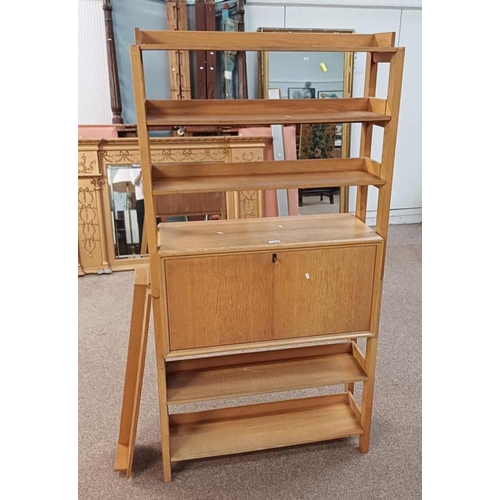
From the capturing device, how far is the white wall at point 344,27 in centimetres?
394

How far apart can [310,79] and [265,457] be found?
3.39 meters

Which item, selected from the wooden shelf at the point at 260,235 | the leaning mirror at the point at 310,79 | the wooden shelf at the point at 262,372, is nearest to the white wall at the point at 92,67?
the leaning mirror at the point at 310,79

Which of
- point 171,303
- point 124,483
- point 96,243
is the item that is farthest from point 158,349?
point 96,243

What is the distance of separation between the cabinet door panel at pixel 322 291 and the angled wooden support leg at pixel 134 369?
54 centimetres

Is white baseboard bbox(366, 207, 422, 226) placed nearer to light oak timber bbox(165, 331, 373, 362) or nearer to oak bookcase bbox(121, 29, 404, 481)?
oak bookcase bbox(121, 29, 404, 481)

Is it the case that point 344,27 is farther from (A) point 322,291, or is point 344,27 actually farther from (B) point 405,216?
(A) point 322,291

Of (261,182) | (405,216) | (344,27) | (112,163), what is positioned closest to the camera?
(261,182)

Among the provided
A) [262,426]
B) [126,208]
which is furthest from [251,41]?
[126,208]

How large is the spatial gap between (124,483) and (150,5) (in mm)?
3559

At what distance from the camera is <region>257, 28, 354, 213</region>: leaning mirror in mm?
4215

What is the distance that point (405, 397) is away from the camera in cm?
244

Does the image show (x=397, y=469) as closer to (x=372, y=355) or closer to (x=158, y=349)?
(x=372, y=355)

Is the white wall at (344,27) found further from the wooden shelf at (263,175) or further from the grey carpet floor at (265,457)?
the wooden shelf at (263,175)

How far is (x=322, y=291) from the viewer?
6.05 ft
